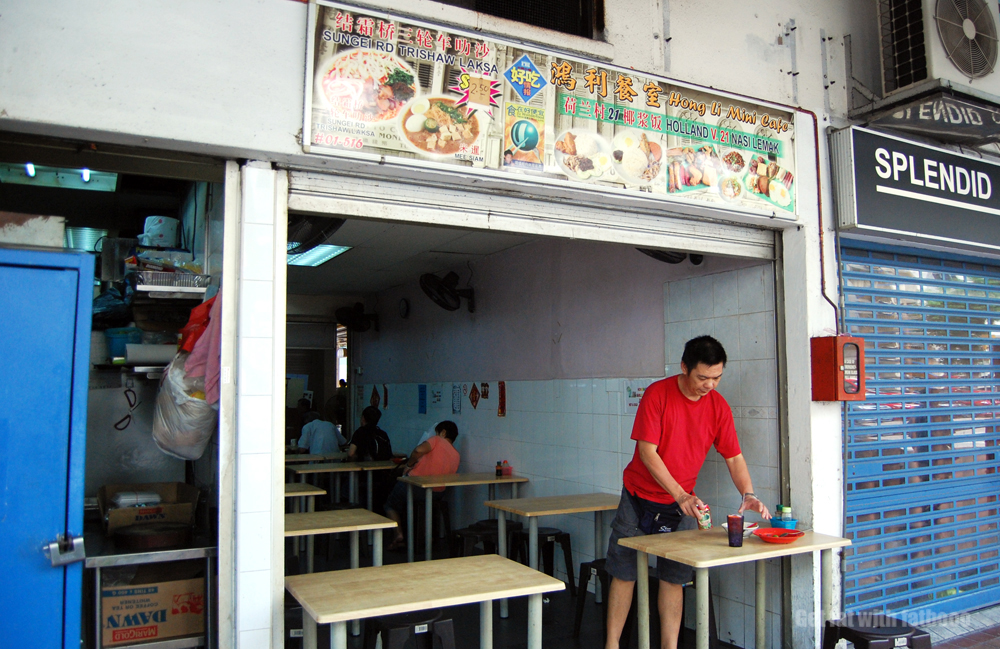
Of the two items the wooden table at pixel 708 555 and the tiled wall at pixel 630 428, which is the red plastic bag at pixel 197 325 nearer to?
the wooden table at pixel 708 555

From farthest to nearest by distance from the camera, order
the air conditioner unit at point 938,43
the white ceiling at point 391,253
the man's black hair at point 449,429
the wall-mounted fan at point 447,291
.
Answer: the wall-mounted fan at point 447,291 → the man's black hair at point 449,429 → the white ceiling at point 391,253 → the air conditioner unit at point 938,43

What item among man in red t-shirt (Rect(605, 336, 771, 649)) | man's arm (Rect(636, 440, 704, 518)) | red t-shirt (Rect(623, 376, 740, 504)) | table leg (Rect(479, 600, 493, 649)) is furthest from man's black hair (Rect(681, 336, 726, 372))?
table leg (Rect(479, 600, 493, 649))

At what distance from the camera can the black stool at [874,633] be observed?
3.25m

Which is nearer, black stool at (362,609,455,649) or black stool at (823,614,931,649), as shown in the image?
black stool at (362,609,455,649)

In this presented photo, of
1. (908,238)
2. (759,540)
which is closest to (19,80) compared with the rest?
(759,540)

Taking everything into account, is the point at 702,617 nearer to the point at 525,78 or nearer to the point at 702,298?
the point at 702,298

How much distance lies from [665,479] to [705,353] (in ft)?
2.21

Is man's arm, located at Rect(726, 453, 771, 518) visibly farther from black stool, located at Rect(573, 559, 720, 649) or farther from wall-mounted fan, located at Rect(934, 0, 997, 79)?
wall-mounted fan, located at Rect(934, 0, 997, 79)

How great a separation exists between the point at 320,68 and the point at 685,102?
188 cm

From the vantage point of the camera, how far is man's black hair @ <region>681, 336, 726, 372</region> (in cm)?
Result: 362

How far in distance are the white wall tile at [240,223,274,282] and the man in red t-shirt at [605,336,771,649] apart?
206cm

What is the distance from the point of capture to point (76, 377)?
2480mm

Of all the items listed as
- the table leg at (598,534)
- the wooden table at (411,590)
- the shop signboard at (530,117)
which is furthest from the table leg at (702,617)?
the shop signboard at (530,117)

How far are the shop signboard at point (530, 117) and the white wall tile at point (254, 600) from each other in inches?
63.3
